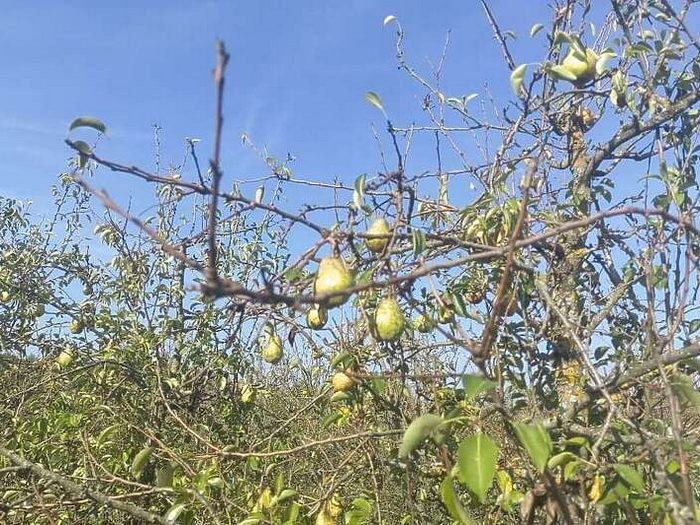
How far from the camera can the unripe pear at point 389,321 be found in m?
1.33

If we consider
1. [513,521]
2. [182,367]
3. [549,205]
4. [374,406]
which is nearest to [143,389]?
[182,367]

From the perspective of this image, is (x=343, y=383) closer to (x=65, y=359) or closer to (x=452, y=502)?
(x=452, y=502)

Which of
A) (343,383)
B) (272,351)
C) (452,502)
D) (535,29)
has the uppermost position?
(535,29)

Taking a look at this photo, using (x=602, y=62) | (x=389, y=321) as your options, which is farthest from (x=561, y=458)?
(x=602, y=62)

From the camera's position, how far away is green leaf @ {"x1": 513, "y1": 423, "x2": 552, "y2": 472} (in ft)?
3.00

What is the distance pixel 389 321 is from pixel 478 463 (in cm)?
45

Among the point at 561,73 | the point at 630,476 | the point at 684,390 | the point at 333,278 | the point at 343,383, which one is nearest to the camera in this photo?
the point at 630,476

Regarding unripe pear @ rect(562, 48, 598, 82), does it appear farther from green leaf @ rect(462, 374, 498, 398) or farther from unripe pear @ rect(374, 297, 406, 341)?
green leaf @ rect(462, 374, 498, 398)

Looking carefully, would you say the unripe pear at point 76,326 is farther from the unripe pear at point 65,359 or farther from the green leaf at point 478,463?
the green leaf at point 478,463

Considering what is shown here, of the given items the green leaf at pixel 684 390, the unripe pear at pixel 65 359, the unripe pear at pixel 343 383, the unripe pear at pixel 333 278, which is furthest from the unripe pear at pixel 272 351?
the unripe pear at pixel 65 359

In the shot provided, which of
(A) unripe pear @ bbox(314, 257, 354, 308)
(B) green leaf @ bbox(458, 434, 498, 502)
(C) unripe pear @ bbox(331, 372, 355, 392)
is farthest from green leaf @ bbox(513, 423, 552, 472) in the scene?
(C) unripe pear @ bbox(331, 372, 355, 392)

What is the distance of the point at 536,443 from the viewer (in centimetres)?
94

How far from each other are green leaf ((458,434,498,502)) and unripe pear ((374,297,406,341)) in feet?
1.33

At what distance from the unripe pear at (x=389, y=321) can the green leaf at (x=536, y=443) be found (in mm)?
413
